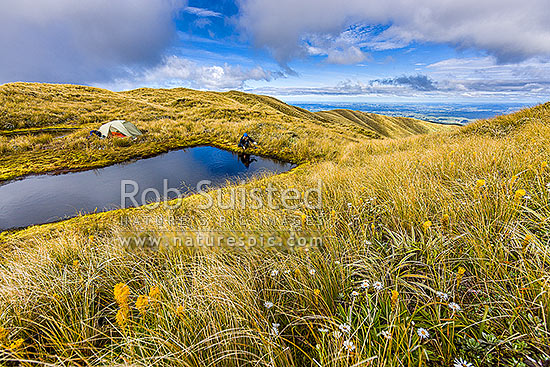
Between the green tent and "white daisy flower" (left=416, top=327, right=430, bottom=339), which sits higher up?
the green tent

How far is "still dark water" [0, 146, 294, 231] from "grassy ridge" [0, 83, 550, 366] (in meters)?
2.91

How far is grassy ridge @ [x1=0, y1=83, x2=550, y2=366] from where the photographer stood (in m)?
1.22

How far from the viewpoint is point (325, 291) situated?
1.74m

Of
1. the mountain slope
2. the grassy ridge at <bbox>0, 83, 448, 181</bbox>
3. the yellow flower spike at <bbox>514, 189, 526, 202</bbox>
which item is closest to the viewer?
the yellow flower spike at <bbox>514, 189, 526, 202</bbox>

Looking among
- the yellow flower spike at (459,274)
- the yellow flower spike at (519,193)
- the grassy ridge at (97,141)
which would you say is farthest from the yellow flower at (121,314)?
the grassy ridge at (97,141)

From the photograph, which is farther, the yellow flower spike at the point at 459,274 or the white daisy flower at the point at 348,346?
the yellow flower spike at the point at 459,274

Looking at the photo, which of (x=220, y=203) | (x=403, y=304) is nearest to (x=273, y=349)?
(x=403, y=304)

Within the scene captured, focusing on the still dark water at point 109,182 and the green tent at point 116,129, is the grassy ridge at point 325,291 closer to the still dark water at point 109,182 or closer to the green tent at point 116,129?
the still dark water at point 109,182

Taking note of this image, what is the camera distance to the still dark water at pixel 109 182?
526 centimetres

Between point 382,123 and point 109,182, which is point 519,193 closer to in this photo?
point 109,182

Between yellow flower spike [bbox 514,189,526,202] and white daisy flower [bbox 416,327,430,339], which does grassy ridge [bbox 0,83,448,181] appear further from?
white daisy flower [bbox 416,327,430,339]

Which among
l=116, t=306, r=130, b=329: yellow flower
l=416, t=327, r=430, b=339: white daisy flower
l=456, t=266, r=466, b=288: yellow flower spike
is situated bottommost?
l=116, t=306, r=130, b=329: yellow flower

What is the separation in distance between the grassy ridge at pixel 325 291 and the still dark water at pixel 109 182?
2.91 m

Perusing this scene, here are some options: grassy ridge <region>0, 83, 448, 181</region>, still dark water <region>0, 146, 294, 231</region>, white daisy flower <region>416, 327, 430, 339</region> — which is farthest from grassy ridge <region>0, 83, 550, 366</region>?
grassy ridge <region>0, 83, 448, 181</region>
